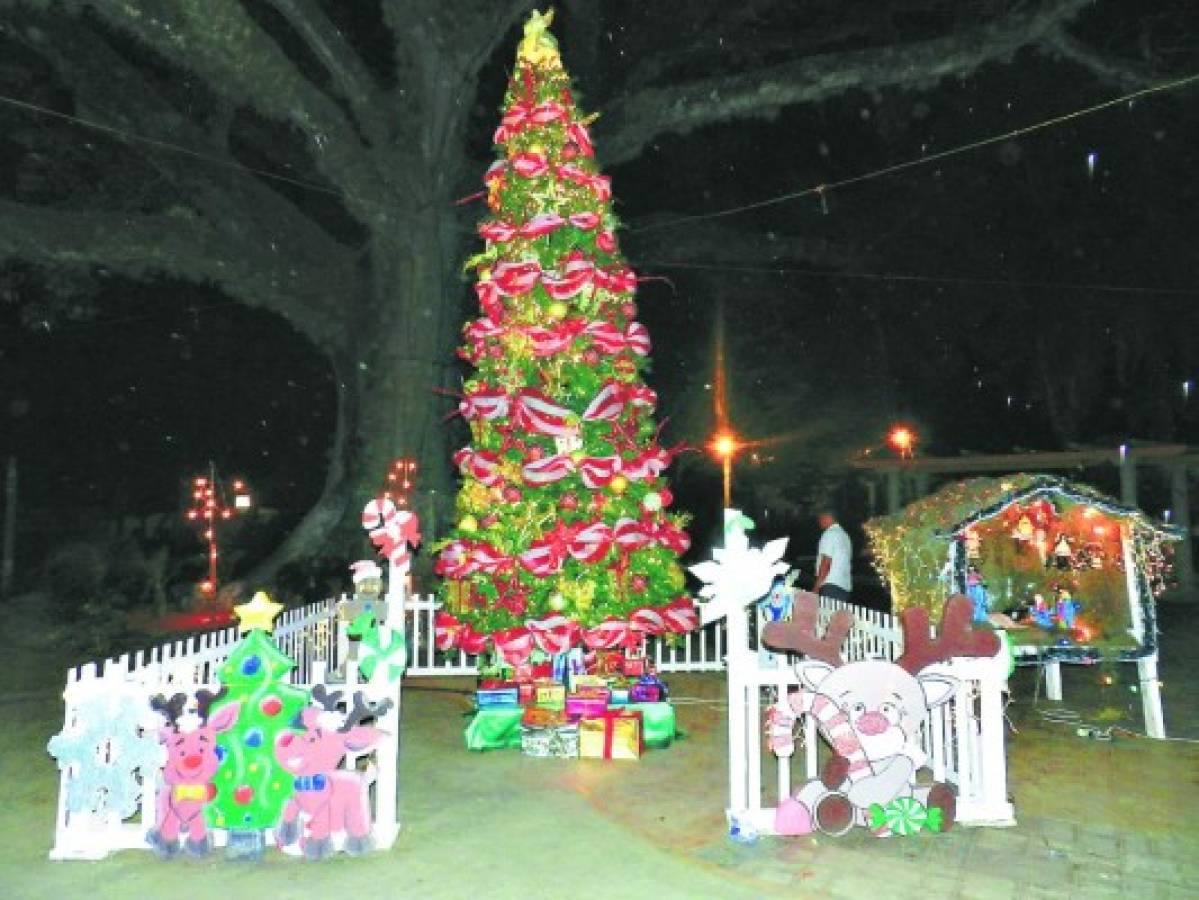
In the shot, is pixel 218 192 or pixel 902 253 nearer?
pixel 218 192

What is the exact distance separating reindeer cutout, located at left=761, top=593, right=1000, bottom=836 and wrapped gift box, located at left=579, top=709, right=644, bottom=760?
1.96 meters

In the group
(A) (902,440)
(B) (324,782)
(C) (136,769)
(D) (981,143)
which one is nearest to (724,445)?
(A) (902,440)

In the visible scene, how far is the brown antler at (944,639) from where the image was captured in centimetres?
542

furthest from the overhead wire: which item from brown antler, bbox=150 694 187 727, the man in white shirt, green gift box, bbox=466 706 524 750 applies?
brown antler, bbox=150 694 187 727

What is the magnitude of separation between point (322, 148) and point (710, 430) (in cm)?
1349

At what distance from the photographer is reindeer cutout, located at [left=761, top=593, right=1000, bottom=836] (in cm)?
527

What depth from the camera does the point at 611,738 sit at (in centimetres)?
712

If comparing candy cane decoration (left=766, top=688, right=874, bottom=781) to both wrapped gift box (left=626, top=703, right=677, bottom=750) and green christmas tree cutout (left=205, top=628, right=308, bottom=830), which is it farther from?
green christmas tree cutout (left=205, top=628, right=308, bottom=830)

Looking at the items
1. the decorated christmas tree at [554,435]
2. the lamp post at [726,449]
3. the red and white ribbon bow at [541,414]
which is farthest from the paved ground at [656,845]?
the lamp post at [726,449]

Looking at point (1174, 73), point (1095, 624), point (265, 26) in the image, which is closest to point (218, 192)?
point (265, 26)

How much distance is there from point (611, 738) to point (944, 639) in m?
2.75

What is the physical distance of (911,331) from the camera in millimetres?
22422

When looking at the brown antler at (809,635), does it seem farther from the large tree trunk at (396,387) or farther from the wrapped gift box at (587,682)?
the large tree trunk at (396,387)

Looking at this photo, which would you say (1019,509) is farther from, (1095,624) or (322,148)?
(322,148)
